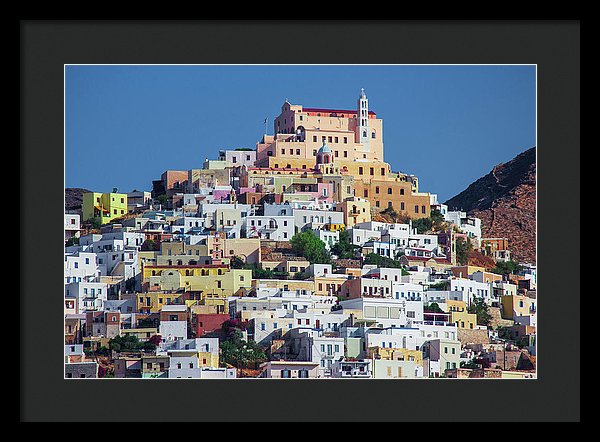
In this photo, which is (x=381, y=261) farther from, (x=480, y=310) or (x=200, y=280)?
(x=200, y=280)

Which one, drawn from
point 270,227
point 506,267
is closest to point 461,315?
point 506,267

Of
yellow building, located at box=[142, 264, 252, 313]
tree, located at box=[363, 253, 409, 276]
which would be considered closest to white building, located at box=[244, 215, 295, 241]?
tree, located at box=[363, 253, 409, 276]

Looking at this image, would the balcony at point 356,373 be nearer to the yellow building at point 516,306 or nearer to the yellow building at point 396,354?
the yellow building at point 396,354

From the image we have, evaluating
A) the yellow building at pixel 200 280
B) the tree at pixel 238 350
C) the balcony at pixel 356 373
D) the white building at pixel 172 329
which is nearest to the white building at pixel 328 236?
the yellow building at pixel 200 280

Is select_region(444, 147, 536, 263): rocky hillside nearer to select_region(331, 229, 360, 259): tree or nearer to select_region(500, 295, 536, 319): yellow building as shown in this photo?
select_region(331, 229, 360, 259): tree
